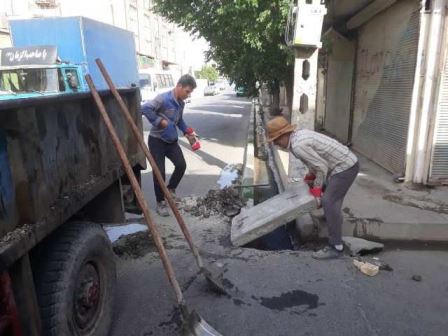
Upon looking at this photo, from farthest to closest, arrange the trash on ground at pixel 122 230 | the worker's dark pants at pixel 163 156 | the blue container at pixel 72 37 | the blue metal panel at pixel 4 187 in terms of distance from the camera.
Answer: the blue container at pixel 72 37, the worker's dark pants at pixel 163 156, the trash on ground at pixel 122 230, the blue metal panel at pixel 4 187

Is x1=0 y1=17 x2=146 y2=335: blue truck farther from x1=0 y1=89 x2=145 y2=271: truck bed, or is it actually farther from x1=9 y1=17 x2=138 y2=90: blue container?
x1=9 y1=17 x2=138 y2=90: blue container

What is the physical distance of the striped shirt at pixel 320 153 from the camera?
3.83 meters

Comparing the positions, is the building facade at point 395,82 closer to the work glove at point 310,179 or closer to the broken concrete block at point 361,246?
the work glove at point 310,179

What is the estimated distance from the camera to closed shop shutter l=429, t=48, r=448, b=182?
567 centimetres

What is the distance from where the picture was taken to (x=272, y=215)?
440 centimetres

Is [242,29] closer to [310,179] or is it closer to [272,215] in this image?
[310,179]

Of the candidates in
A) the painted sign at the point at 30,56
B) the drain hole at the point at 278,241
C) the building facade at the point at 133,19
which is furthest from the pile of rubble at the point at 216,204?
the building facade at the point at 133,19

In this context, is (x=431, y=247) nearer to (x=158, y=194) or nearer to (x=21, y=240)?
(x=158, y=194)

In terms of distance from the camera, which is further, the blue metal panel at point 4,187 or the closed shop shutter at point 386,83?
the closed shop shutter at point 386,83

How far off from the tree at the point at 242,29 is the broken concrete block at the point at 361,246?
5332 millimetres

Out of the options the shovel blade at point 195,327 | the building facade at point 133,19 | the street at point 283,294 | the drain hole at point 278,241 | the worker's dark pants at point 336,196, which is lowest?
the drain hole at point 278,241

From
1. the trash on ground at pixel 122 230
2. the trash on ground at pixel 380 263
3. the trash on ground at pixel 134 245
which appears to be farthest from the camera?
the trash on ground at pixel 122 230

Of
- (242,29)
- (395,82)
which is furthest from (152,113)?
(242,29)

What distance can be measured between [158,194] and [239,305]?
2.36 meters
